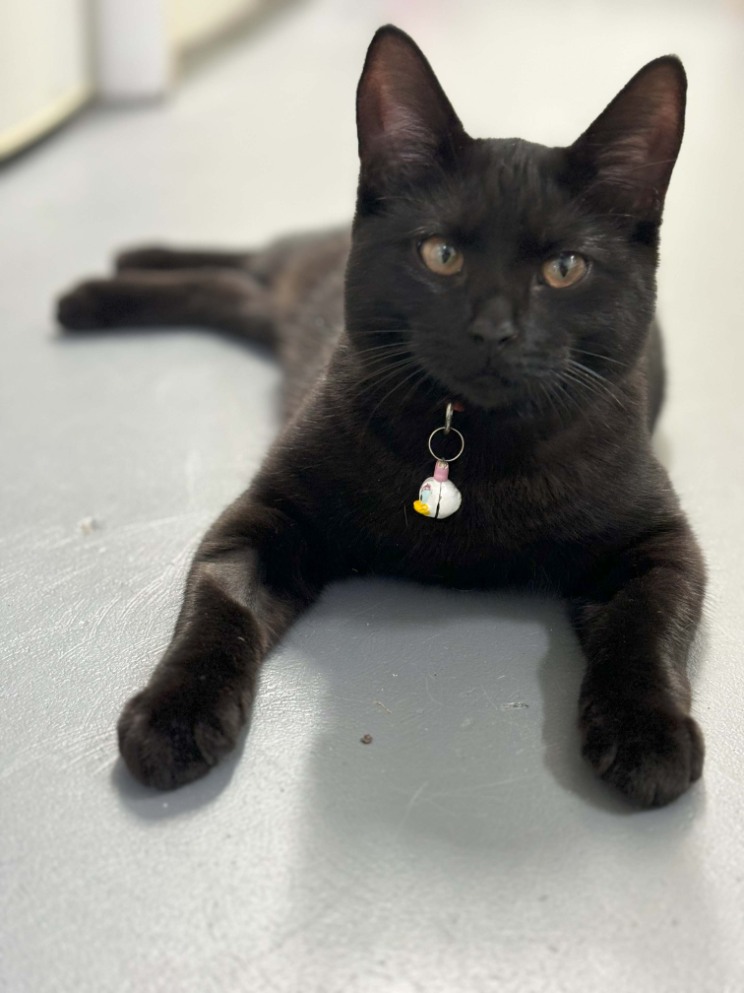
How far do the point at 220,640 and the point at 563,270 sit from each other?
0.55 metres

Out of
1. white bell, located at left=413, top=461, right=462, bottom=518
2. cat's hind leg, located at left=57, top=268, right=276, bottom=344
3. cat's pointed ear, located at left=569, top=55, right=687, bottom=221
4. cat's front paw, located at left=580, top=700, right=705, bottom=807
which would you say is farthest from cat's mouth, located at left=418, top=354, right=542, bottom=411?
cat's hind leg, located at left=57, top=268, right=276, bottom=344

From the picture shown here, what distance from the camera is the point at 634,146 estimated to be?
1.22 metres

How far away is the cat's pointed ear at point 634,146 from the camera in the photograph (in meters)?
1.20

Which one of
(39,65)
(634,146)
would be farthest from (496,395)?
(39,65)

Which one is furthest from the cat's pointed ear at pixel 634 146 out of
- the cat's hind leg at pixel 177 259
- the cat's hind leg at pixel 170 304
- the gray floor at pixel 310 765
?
the cat's hind leg at pixel 177 259

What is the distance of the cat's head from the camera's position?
1.17 m

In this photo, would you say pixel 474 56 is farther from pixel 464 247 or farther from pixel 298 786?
pixel 298 786

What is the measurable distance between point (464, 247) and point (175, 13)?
147 inches

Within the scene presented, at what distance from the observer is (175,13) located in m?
4.40

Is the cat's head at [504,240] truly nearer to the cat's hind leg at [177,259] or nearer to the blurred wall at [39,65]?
the cat's hind leg at [177,259]

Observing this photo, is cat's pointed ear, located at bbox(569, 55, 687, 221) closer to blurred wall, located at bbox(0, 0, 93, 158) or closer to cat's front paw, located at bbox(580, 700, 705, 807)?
cat's front paw, located at bbox(580, 700, 705, 807)

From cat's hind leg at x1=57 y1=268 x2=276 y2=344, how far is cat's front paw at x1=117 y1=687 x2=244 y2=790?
4.03 feet

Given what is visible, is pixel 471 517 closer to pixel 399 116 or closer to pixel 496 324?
pixel 496 324

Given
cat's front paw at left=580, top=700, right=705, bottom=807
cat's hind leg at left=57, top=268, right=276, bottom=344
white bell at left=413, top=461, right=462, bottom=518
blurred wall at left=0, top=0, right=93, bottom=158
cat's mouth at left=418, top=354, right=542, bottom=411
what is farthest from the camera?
blurred wall at left=0, top=0, right=93, bottom=158
